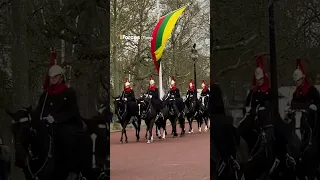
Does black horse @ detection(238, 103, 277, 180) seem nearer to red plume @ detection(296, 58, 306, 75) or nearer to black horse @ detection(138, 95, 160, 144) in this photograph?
red plume @ detection(296, 58, 306, 75)

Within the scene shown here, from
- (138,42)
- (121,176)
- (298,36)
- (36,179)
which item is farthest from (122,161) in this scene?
(138,42)

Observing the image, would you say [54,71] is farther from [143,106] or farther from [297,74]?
[143,106]

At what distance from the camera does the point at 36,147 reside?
18.8ft

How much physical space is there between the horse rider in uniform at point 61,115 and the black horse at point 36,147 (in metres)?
0.04

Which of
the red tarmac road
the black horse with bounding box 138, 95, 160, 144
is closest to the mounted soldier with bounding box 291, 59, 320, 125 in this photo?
the red tarmac road

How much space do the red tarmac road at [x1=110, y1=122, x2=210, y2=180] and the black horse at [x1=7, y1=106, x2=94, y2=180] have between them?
4.70m

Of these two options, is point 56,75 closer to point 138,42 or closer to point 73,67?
point 73,67

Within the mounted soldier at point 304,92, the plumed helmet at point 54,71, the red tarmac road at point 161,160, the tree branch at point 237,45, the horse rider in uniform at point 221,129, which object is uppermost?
the tree branch at point 237,45

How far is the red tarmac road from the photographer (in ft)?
35.6

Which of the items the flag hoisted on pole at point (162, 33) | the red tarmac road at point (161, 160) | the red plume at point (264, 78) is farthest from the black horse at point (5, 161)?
the flag hoisted on pole at point (162, 33)

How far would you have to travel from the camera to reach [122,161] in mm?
13648

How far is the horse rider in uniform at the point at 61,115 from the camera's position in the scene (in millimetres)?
5680

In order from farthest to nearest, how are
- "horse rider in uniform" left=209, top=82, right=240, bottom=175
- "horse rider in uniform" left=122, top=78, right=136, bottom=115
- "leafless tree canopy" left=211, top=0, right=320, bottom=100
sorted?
1. "horse rider in uniform" left=122, top=78, right=136, bottom=115
2. "horse rider in uniform" left=209, top=82, right=240, bottom=175
3. "leafless tree canopy" left=211, top=0, right=320, bottom=100

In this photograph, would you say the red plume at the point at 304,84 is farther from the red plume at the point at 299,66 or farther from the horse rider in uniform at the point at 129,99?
the horse rider in uniform at the point at 129,99
